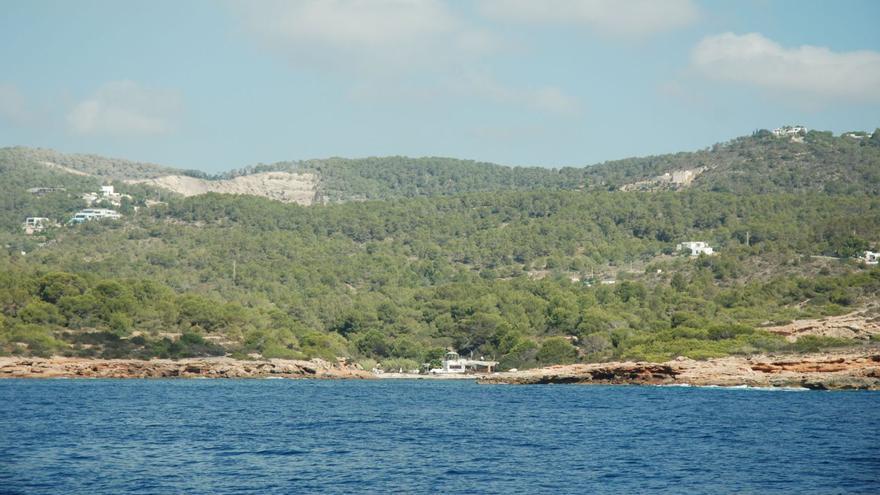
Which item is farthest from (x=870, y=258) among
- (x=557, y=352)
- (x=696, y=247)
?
(x=557, y=352)

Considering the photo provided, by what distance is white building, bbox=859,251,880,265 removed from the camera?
116 meters

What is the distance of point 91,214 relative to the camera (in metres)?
178

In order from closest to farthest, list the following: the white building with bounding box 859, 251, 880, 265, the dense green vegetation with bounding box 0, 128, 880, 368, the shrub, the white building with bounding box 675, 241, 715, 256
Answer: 1. the dense green vegetation with bounding box 0, 128, 880, 368
2. the shrub
3. the white building with bounding box 859, 251, 880, 265
4. the white building with bounding box 675, 241, 715, 256

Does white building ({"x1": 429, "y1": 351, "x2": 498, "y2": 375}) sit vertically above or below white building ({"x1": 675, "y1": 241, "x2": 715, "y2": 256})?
below

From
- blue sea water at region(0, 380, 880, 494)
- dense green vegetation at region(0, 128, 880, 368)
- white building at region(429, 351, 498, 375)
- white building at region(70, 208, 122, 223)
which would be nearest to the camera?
blue sea water at region(0, 380, 880, 494)

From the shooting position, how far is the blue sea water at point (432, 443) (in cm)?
3366

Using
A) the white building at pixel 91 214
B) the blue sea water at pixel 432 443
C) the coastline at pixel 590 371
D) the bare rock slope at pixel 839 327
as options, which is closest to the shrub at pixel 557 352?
the coastline at pixel 590 371

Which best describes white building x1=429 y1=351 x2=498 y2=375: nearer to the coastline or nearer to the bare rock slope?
the coastline

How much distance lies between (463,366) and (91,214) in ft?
314

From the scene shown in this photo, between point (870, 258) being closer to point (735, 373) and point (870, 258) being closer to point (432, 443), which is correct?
point (735, 373)

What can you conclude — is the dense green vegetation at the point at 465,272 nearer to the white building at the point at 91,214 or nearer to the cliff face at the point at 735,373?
the cliff face at the point at 735,373

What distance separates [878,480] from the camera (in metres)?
33.5

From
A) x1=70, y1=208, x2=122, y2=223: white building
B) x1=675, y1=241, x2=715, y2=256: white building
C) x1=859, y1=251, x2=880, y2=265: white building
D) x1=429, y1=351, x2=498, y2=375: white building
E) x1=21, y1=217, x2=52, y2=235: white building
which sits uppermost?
x1=70, y1=208, x2=122, y2=223: white building

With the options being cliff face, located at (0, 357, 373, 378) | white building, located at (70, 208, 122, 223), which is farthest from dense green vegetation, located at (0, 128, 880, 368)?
white building, located at (70, 208, 122, 223)
